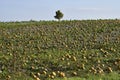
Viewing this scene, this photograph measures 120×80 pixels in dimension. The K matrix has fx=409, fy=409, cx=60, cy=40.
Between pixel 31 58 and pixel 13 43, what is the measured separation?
19.0 feet

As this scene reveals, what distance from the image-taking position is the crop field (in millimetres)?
15086

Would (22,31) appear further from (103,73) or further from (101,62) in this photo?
(103,73)

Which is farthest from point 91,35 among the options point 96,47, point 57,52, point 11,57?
point 11,57

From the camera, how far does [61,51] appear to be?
2069 centimetres

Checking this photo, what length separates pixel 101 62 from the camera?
56.4 feet

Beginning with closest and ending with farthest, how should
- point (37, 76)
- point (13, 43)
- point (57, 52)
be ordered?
point (37, 76) < point (57, 52) < point (13, 43)

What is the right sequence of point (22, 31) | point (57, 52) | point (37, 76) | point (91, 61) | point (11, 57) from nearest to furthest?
point (37, 76), point (91, 61), point (11, 57), point (57, 52), point (22, 31)

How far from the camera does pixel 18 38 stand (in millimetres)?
25703

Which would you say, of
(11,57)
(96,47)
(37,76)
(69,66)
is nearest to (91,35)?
(96,47)

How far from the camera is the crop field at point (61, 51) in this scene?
49.5 feet

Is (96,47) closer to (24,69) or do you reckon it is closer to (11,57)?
(11,57)

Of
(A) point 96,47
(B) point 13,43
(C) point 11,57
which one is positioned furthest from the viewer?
(B) point 13,43

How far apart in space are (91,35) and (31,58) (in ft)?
28.0

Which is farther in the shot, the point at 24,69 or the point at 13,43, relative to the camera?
the point at 13,43
